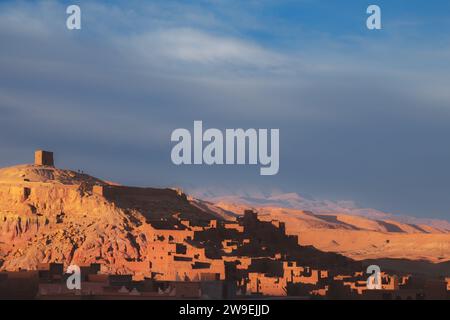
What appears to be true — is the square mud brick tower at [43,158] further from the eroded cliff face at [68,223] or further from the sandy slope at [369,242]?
the sandy slope at [369,242]

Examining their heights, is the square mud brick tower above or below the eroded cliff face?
above

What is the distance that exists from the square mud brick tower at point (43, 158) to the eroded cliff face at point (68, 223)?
104 inches

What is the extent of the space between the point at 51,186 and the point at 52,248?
10215 mm

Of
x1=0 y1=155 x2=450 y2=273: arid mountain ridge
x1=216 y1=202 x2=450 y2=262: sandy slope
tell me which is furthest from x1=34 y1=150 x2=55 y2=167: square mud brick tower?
x1=216 y1=202 x2=450 y2=262: sandy slope

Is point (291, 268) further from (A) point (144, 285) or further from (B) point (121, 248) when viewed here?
(B) point (121, 248)

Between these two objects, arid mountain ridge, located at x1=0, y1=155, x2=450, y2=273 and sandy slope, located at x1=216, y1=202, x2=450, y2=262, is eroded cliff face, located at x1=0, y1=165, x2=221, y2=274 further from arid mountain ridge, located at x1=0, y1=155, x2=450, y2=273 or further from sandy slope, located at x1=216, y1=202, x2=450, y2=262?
sandy slope, located at x1=216, y1=202, x2=450, y2=262

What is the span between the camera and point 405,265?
11025 centimetres

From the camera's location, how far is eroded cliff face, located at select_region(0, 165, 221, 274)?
79438 millimetres

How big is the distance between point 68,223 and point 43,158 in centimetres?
1609

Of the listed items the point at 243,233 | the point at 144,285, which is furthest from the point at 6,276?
the point at 243,233

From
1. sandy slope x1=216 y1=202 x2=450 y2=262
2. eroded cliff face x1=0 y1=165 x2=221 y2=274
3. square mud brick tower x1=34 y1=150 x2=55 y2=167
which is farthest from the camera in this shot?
sandy slope x1=216 y1=202 x2=450 y2=262

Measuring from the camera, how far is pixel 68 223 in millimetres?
86625

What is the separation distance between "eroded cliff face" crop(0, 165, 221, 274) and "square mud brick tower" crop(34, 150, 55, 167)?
2.65 meters

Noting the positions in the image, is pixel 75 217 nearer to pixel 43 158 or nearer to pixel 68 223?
pixel 68 223
